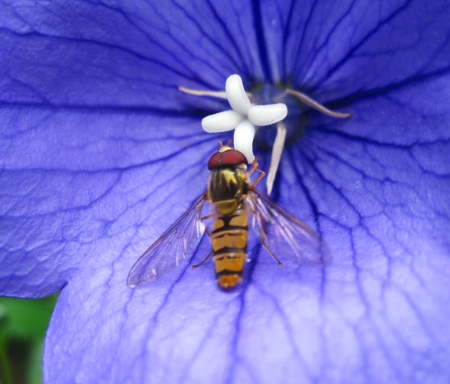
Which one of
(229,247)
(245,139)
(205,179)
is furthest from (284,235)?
(205,179)

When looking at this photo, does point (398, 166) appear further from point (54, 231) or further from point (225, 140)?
point (54, 231)

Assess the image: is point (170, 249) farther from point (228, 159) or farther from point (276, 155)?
point (276, 155)

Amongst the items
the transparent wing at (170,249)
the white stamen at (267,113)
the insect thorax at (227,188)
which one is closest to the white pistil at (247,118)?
the white stamen at (267,113)

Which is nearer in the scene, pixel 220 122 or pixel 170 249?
pixel 170 249

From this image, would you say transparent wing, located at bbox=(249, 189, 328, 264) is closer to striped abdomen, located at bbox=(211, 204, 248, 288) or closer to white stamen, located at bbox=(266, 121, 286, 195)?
striped abdomen, located at bbox=(211, 204, 248, 288)

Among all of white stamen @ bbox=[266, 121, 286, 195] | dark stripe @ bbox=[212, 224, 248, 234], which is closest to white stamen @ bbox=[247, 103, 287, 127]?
white stamen @ bbox=[266, 121, 286, 195]

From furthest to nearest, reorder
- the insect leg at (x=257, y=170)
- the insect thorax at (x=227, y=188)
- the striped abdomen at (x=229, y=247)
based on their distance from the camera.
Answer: the insect leg at (x=257, y=170) < the insect thorax at (x=227, y=188) < the striped abdomen at (x=229, y=247)

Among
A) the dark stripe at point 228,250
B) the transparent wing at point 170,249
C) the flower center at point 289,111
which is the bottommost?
the dark stripe at point 228,250

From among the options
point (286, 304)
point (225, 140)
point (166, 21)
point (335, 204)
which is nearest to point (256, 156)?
point (225, 140)

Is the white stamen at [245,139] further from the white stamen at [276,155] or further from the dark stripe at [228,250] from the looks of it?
the dark stripe at [228,250]
